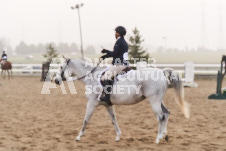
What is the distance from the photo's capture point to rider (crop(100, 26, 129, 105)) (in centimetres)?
641

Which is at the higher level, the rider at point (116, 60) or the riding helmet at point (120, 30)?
the riding helmet at point (120, 30)

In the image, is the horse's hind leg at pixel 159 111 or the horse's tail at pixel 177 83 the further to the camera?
the horse's tail at pixel 177 83

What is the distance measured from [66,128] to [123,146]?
2.22 m

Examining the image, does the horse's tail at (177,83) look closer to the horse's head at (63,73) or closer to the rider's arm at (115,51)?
the rider's arm at (115,51)

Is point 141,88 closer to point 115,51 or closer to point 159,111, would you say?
point 159,111

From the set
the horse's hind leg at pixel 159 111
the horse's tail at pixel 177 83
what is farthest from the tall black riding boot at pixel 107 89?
the horse's tail at pixel 177 83

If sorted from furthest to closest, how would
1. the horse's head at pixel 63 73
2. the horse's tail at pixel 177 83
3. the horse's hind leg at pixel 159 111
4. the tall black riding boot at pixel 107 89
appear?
the horse's head at pixel 63 73
the horse's tail at pixel 177 83
the tall black riding boot at pixel 107 89
the horse's hind leg at pixel 159 111

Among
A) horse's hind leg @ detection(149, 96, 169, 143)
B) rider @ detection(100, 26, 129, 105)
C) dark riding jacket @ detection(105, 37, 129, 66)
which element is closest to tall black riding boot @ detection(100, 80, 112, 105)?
rider @ detection(100, 26, 129, 105)

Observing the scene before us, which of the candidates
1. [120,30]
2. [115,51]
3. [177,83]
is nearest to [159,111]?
[177,83]

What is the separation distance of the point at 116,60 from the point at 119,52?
21 cm

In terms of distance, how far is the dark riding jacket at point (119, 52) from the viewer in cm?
639

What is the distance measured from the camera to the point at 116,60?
6559 mm

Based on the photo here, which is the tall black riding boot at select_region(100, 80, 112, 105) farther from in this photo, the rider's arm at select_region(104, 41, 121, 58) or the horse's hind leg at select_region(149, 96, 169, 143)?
the horse's hind leg at select_region(149, 96, 169, 143)

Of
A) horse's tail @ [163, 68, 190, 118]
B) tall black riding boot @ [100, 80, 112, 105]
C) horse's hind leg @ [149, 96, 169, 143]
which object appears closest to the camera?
horse's hind leg @ [149, 96, 169, 143]
